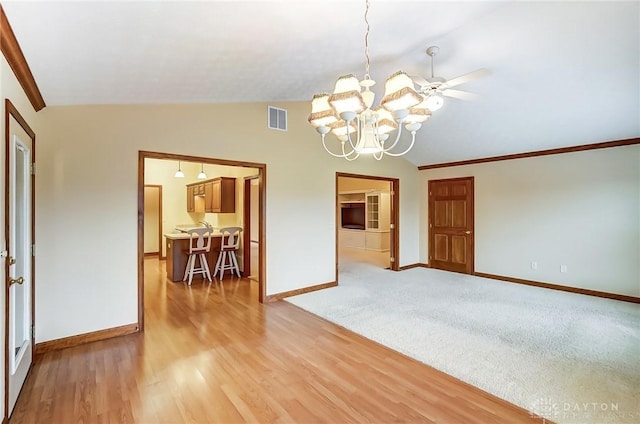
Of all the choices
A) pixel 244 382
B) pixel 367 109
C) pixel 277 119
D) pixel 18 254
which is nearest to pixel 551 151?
pixel 367 109

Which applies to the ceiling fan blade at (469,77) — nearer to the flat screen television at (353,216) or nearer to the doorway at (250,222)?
the doorway at (250,222)

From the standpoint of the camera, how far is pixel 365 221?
10336mm

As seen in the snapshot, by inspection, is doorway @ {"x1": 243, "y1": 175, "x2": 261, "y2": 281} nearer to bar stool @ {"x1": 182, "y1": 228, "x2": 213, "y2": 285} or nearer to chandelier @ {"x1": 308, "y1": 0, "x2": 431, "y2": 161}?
bar stool @ {"x1": 182, "y1": 228, "x2": 213, "y2": 285}

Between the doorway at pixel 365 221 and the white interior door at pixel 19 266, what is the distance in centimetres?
628

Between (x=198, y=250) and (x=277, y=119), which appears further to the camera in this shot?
(x=198, y=250)

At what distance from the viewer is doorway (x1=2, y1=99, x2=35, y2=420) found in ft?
6.69

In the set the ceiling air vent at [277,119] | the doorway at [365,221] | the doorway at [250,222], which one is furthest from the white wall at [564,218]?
the doorway at [250,222]

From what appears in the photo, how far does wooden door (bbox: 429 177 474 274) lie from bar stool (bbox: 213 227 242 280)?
433 cm

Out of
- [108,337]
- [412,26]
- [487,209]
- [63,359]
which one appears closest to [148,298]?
[108,337]

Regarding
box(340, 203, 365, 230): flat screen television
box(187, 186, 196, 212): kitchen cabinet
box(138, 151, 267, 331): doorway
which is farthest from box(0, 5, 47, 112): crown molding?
box(340, 203, 365, 230): flat screen television

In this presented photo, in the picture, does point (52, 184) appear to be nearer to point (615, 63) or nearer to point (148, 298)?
point (148, 298)

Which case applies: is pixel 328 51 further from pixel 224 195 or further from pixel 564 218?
pixel 564 218

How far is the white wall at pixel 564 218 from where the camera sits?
472 centimetres

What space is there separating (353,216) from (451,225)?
186 inches
